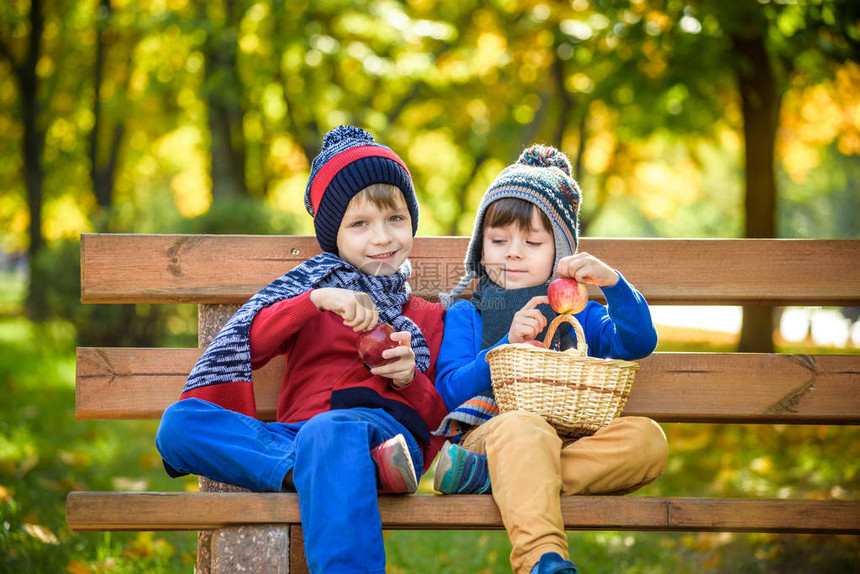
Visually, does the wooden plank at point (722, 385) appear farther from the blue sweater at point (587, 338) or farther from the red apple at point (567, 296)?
the red apple at point (567, 296)

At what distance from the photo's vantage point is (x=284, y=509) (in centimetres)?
234

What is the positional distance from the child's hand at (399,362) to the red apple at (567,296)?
46 cm

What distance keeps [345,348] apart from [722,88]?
6.43m

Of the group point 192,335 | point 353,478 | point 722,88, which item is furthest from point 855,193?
point 353,478

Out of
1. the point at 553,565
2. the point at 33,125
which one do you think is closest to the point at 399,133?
the point at 33,125

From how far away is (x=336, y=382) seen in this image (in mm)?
2820

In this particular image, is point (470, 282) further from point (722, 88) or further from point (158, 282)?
point (722, 88)

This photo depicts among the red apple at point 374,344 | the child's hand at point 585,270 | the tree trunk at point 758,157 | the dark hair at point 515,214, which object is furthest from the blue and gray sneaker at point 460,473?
the tree trunk at point 758,157

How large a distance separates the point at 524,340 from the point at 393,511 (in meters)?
0.70

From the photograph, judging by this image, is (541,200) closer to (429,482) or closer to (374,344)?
(374,344)

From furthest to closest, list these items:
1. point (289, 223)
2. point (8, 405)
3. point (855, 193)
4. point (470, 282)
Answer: point (855, 193)
point (289, 223)
point (8, 405)
point (470, 282)

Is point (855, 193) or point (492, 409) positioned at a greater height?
point (855, 193)

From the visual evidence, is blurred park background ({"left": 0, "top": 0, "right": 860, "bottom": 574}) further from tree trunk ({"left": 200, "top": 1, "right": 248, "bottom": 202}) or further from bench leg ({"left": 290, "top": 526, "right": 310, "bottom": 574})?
bench leg ({"left": 290, "top": 526, "right": 310, "bottom": 574})

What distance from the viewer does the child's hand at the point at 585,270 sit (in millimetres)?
2600
